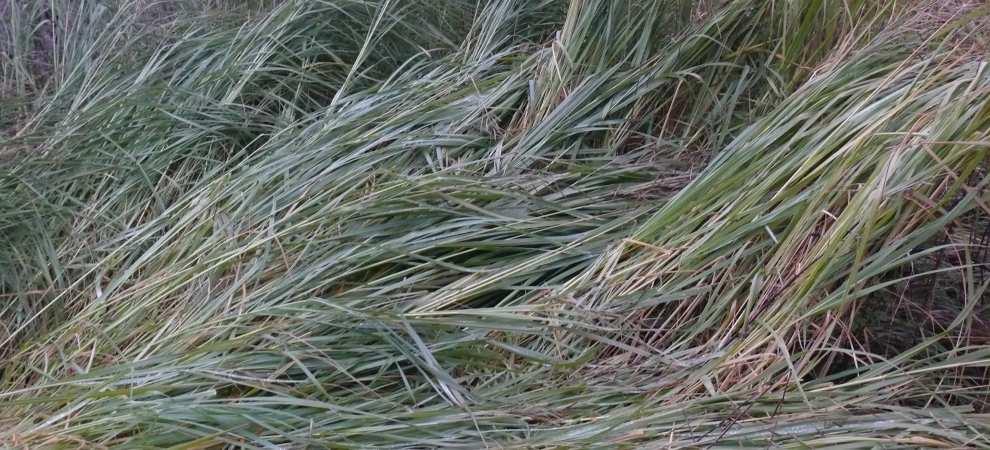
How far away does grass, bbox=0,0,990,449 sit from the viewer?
1.96 m

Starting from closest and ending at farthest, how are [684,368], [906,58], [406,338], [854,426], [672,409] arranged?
[854,426] < [672,409] < [684,368] < [406,338] < [906,58]

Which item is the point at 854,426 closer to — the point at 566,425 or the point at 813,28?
the point at 566,425

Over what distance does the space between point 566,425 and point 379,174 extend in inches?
45.0

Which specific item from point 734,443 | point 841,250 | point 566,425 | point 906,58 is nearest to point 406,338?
point 566,425

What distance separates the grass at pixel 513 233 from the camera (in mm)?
1957

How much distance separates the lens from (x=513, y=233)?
2512mm

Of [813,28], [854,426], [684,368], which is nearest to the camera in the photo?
[854,426]

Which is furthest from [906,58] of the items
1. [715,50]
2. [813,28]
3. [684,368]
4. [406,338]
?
[406,338]

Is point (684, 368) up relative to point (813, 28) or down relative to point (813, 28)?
down

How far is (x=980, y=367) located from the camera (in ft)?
6.61

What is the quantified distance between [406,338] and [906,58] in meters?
1.28

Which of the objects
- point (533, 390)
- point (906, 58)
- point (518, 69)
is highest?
point (906, 58)

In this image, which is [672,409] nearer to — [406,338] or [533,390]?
[533,390]

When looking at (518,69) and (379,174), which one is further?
(518,69)
